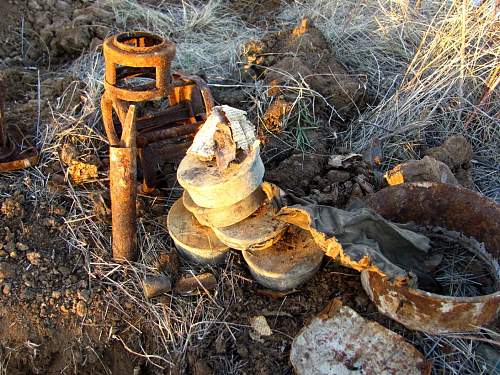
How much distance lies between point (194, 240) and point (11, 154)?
131 cm

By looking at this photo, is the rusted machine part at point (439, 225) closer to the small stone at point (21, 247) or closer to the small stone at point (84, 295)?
the small stone at point (84, 295)

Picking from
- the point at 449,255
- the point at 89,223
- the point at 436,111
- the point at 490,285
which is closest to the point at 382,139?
the point at 436,111

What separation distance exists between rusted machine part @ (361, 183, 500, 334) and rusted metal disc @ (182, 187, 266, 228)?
61 centimetres

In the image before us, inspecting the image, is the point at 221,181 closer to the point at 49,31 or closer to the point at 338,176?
the point at 338,176

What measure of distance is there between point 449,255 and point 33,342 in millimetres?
2183

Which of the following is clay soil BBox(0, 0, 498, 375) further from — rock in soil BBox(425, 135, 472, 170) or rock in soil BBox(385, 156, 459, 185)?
rock in soil BBox(425, 135, 472, 170)

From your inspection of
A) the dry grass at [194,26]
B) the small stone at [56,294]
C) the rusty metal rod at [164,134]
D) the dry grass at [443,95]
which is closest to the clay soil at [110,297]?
the small stone at [56,294]

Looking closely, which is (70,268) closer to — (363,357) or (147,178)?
(147,178)

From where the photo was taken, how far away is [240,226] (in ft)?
8.41

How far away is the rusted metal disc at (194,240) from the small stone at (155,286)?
0.20 m

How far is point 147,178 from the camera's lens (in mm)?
2930

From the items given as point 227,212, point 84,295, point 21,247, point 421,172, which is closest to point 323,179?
point 421,172

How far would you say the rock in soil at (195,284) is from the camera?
2.61 m

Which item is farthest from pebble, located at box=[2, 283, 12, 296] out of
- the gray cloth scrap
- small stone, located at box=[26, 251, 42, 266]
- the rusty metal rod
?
the gray cloth scrap
